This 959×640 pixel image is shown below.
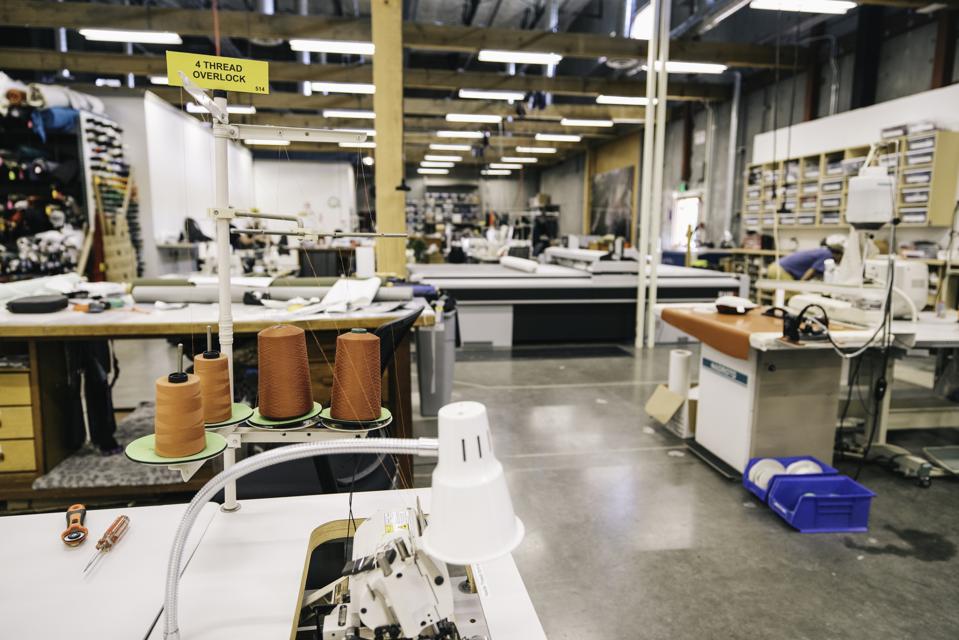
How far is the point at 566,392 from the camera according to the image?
15.0 feet

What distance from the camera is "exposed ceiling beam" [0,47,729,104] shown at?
8250mm

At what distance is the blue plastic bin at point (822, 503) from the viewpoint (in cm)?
246

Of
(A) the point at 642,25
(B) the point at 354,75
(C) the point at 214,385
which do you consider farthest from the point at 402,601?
(B) the point at 354,75

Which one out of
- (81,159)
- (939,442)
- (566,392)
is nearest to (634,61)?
(566,392)

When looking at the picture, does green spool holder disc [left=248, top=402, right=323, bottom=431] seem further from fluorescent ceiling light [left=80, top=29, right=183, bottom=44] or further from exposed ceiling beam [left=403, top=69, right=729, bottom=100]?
exposed ceiling beam [left=403, top=69, right=729, bottom=100]

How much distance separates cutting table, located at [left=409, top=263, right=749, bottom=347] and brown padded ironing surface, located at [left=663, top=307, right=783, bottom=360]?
9.13 feet

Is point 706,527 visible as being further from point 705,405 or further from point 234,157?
point 234,157

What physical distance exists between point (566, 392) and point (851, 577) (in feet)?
8.34

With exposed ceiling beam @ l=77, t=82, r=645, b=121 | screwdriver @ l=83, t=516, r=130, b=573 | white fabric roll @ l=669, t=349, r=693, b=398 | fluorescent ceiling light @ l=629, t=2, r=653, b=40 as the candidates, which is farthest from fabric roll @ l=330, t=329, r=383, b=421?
exposed ceiling beam @ l=77, t=82, r=645, b=121

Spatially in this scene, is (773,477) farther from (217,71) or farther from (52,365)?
(52,365)

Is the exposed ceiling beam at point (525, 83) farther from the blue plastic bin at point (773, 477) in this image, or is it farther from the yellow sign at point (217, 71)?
the yellow sign at point (217, 71)

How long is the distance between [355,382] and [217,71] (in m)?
0.66

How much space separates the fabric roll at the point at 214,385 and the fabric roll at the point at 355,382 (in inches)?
8.2

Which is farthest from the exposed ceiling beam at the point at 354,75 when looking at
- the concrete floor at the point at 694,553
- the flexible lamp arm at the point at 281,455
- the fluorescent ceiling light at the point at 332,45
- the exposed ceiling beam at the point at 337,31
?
the flexible lamp arm at the point at 281,455
